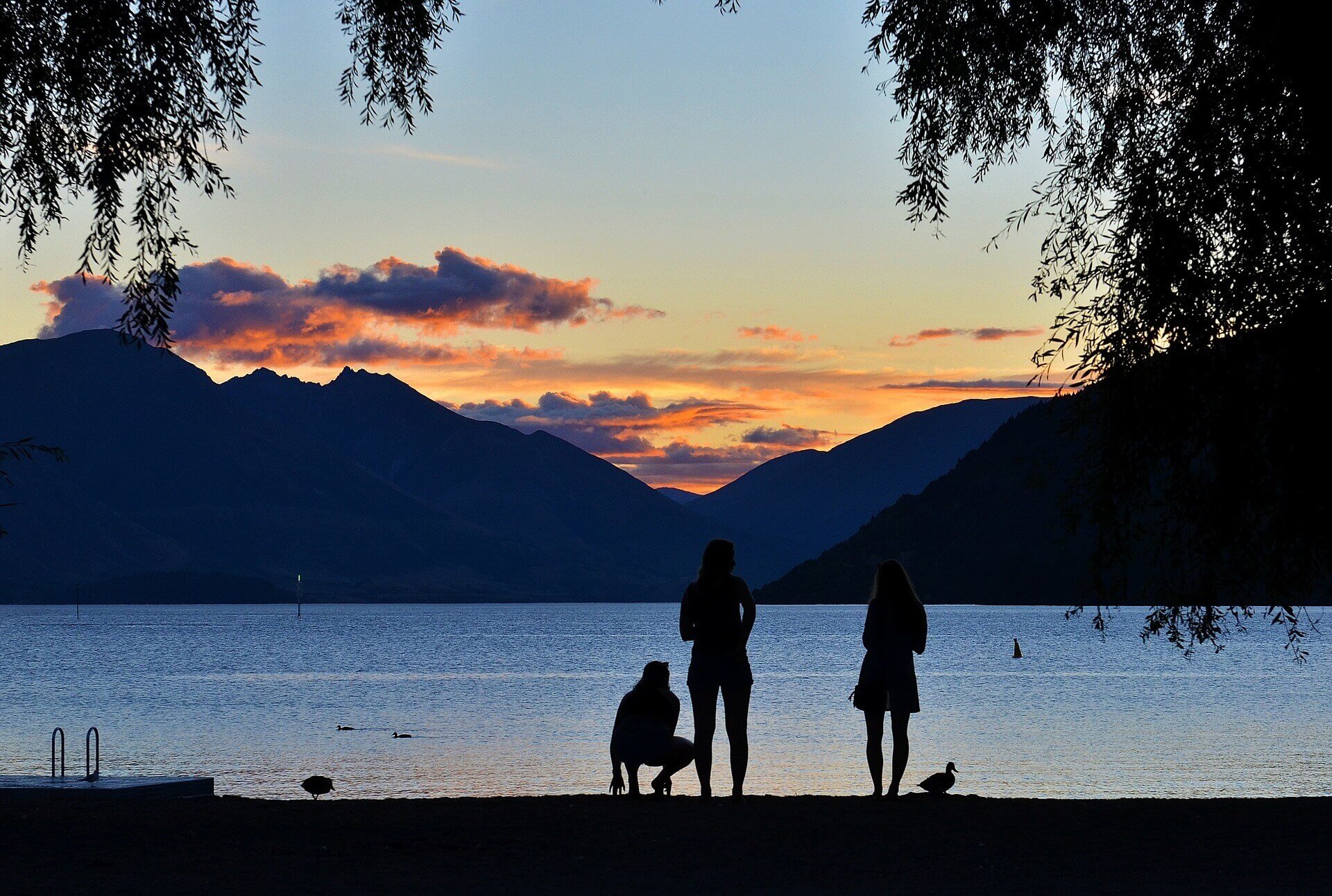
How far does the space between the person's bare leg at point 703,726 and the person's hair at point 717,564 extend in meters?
0.91

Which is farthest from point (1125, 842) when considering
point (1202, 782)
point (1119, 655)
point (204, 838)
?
point (1119, 655)

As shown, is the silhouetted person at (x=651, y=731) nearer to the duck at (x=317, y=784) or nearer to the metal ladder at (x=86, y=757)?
the metal ladder at (x=86, y=757)

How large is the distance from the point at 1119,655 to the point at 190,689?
3157 inches

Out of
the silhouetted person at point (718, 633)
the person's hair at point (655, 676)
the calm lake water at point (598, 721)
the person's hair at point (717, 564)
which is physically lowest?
the calm lake water at point (598, 721)

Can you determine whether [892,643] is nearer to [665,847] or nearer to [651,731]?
[651,731]

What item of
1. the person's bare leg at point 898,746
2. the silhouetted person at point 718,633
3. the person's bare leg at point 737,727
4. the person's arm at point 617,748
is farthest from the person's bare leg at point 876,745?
the person's arm at point 617,748

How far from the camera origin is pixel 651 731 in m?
13.3

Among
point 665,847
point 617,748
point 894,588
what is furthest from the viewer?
point 617,748

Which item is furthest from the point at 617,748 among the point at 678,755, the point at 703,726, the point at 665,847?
the point at 665,847

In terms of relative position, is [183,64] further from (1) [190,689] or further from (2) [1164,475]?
(1) [190,689]

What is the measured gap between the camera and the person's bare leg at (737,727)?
11336 millimetres

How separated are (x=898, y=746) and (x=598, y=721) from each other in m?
38.4

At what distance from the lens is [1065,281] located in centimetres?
1066

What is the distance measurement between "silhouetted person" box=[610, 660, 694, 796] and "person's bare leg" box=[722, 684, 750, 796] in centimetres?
108
